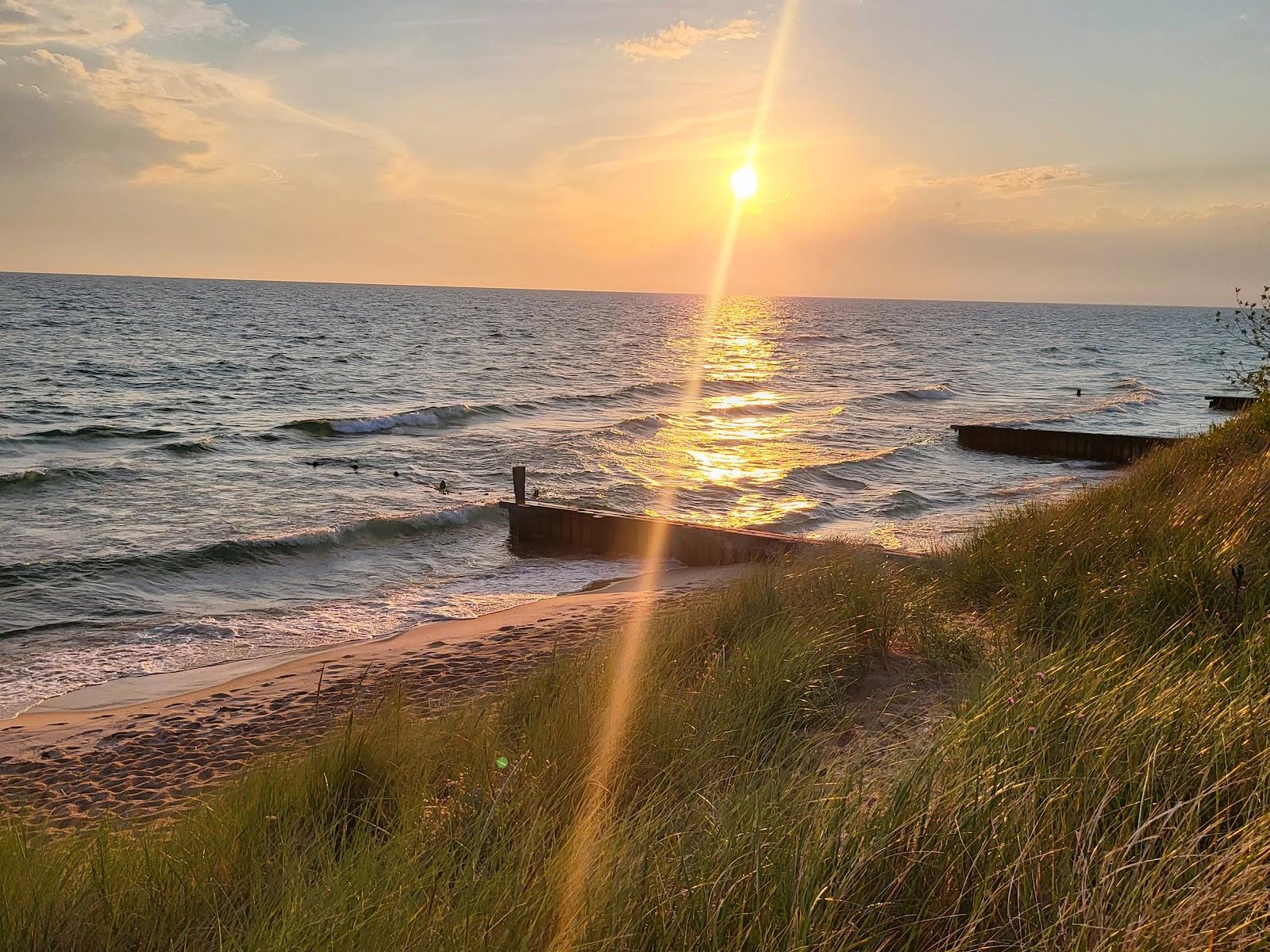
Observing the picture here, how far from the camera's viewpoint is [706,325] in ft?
428

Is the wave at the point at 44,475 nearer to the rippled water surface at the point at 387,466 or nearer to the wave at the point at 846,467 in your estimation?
the rippled water surface at the point at 387,466

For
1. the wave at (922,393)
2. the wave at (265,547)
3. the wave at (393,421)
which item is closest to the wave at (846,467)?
the wave at (265,547)

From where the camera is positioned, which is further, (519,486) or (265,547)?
(519,486)

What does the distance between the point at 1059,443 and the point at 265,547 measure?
23.4 metres

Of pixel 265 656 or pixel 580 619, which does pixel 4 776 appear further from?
pixel 580 619

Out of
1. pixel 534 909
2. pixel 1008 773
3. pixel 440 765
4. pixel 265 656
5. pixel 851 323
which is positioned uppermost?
pixel 851 323

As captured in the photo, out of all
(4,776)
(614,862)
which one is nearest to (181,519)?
(4,776)

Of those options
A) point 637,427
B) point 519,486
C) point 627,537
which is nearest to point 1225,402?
point 637,427

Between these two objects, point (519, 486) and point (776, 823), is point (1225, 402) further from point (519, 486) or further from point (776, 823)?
point (776, 823)

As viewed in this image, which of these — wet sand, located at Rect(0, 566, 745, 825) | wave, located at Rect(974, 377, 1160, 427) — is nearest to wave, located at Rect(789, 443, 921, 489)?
wave, located at Rect(974, 377, 1160, 427)

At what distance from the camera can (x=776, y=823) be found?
329 centimetres

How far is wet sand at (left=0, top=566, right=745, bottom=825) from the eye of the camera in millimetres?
7523

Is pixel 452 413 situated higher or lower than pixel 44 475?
higher

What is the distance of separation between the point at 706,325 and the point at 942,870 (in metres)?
130
